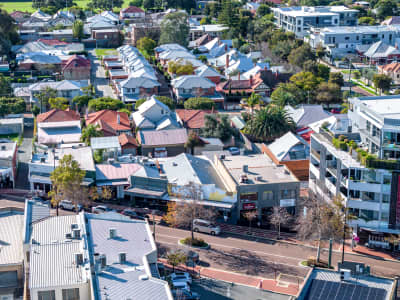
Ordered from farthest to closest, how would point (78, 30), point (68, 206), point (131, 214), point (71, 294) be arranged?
point (78, 30) → point (68, 206) → point (131, 214) → point (71, 294)

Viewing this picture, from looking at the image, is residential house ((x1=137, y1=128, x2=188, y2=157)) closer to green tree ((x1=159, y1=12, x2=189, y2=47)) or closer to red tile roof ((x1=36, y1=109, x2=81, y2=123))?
red tile roof ((x1=36, y1=109, x2=81, y2=123))

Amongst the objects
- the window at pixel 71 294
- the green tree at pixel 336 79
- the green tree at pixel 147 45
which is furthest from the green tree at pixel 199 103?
the window at pixel 71 294

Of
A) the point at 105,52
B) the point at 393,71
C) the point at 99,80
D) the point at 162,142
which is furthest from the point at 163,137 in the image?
the point at 105,52

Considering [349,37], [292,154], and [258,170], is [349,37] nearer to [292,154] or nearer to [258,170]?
[292,154]

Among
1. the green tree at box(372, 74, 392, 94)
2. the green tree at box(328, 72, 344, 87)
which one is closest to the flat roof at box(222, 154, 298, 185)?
the green tree at box(328, 72, 344, 87)

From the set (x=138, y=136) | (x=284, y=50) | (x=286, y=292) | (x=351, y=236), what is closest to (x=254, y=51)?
(x=284, y=50)

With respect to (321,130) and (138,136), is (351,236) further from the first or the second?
(138,136)
